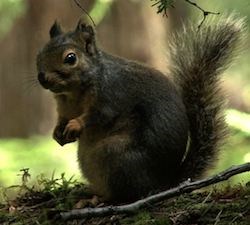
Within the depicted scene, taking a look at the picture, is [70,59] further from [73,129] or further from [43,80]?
[73,129]

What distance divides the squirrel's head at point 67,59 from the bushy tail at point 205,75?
19.4 inches

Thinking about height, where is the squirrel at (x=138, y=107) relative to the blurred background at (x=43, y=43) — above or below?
below

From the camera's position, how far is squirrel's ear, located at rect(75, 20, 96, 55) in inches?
144

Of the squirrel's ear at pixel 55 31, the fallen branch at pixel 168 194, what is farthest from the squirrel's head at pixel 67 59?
the fallen branch at pixel 168 194

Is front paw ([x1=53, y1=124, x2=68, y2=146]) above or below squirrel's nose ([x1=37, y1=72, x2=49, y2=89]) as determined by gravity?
below

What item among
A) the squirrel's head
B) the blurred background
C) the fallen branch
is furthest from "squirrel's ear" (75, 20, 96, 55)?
the blurred background

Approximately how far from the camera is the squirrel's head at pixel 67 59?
3.41 metres

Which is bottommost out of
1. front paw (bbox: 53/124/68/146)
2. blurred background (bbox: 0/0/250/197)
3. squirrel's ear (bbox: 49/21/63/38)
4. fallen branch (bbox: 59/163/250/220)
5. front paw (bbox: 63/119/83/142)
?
fallen branch (bbox: 59/163/250/220)

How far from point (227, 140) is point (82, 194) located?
0.83 m

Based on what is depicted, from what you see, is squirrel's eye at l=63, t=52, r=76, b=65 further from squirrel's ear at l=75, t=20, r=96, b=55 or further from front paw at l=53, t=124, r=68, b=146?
front paw at l=53, t=124, r=68, b=146

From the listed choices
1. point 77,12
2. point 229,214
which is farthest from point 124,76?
point 77,12

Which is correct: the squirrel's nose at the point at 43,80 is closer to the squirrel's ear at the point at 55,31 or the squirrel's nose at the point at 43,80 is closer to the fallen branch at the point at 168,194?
the squirrel's ear at the point at 55,31

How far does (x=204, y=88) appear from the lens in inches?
147

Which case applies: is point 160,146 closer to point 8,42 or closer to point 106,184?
point 106,184
